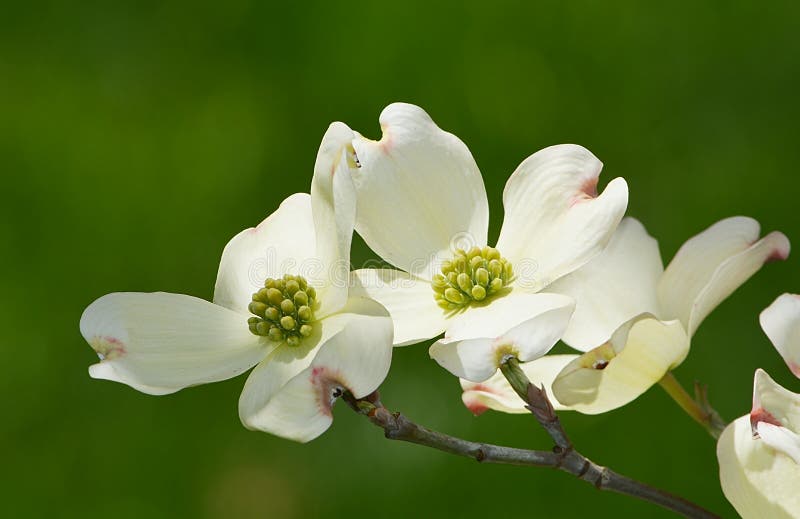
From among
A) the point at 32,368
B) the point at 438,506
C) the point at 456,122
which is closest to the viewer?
the point at 438,506

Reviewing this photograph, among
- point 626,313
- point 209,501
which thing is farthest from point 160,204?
point 626,313

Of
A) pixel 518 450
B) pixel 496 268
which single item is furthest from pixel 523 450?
pixel 496 268

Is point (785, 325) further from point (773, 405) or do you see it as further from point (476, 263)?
point (476, 263)

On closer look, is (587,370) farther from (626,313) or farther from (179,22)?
(179,22)

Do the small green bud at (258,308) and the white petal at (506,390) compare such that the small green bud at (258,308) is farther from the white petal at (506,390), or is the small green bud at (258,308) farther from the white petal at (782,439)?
the white petal at (782,439)

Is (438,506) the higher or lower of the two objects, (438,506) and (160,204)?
the lower

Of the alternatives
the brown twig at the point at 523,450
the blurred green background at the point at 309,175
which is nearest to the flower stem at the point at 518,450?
the brown twig at the point at 523,450
